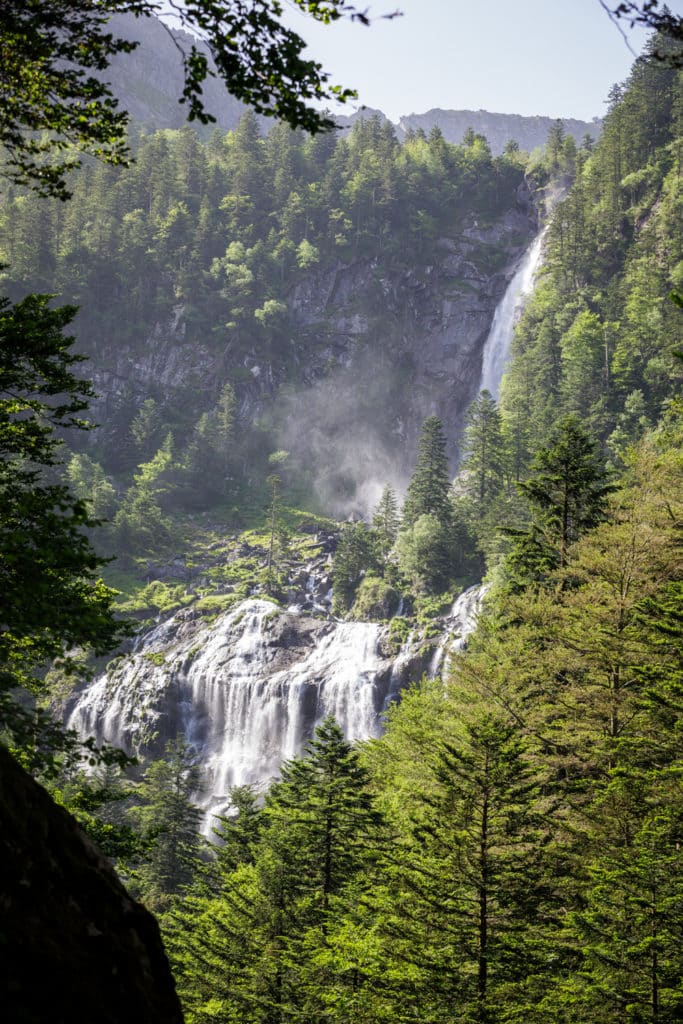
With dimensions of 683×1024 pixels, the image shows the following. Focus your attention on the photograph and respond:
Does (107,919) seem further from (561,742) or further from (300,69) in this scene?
(561,742)

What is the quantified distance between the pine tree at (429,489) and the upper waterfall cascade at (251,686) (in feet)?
33.1

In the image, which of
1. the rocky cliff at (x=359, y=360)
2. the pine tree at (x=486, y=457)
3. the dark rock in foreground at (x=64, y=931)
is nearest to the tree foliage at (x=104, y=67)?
the dark rock in foreground at (x=64, y=931)

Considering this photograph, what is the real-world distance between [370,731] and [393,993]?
1531 inches

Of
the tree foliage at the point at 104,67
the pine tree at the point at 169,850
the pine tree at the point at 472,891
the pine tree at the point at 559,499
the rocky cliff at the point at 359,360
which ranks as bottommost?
the pine tree at the point at 169,850

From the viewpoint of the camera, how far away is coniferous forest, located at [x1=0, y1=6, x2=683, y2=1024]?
10.5 meters

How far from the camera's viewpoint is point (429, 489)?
63.4 meters

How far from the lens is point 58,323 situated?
11.0m

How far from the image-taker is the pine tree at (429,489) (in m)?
62.6

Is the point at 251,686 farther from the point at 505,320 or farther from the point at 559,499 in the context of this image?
the point at 505,320

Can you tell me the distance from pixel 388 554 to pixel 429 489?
7.39 metres

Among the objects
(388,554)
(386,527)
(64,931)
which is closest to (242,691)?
(388,554)

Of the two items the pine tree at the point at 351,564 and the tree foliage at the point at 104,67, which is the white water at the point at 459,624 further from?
the tree foliage at the point at 104,67

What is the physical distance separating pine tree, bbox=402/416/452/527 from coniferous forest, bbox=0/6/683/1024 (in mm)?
450

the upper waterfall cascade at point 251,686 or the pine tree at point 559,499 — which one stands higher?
the pine tree at point 559,499
